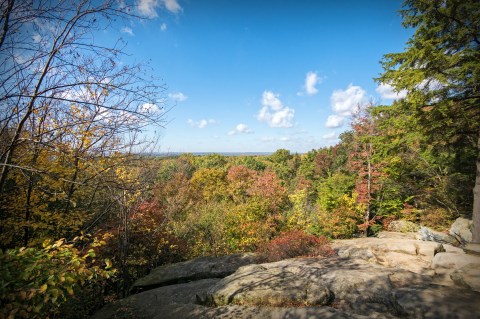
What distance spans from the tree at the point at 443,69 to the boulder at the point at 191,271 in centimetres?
875

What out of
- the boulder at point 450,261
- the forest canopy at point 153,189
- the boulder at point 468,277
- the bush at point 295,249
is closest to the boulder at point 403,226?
the forest canopy at point 153,189

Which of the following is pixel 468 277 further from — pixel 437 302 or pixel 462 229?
pixel 462 229

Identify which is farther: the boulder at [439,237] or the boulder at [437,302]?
the boulder at [439,237]

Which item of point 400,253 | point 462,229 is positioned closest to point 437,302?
point 400,253

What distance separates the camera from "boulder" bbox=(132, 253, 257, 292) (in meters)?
9.05

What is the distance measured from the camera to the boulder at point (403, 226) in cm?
1476

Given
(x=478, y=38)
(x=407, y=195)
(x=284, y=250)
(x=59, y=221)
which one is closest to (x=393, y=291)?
(x=284, y=250)

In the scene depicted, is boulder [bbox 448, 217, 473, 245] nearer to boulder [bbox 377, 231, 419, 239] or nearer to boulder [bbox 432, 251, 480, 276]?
Answer: boulder [bbox 377, 231, 419, 239]

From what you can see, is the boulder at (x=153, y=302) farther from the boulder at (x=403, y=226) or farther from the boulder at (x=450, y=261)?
the boulder at (x=403, y=226)

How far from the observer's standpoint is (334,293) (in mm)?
5613

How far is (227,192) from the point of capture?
32.2 meters

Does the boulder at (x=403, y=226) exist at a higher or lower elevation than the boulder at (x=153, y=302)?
higher

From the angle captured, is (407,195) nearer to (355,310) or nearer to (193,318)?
(355,310)

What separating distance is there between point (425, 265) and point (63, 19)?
10617 millimetres
